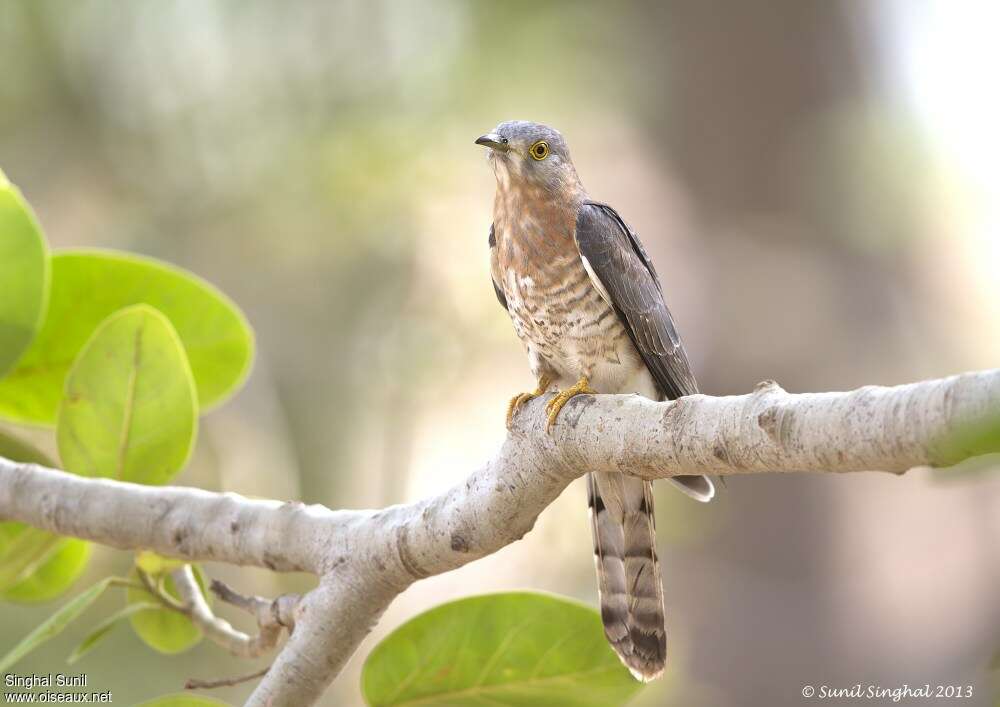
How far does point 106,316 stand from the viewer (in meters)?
2.00

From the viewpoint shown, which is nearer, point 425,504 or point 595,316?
point 425,504

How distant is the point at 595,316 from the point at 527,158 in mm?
493

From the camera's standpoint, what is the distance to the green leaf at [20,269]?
1.72 m

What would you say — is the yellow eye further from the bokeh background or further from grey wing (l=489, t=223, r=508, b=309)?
the bokeh background

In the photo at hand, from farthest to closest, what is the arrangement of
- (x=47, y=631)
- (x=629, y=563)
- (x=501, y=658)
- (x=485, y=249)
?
1. (x=485, y=249)
2. (x=629, y=563)
3. (x=501, y=658)
4. (x=47, y=631)

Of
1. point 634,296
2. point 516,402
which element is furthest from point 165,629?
point 634,296

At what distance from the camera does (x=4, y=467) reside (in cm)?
175

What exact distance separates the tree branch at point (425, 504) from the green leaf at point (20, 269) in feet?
0.84

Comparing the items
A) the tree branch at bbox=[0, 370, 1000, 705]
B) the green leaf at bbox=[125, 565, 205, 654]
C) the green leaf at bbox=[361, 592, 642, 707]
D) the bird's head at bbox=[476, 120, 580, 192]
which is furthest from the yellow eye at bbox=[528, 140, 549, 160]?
the green leaf at bbox=[125, 565, 205, 654]

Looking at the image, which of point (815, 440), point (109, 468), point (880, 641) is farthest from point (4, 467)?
point (880, 641)

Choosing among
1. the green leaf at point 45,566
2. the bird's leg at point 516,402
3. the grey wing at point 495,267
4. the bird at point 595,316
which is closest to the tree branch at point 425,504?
the bird's leg at point 516,402

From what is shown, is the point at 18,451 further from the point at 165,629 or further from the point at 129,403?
the point at 165,629

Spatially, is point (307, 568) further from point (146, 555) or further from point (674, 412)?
point (674, 412)

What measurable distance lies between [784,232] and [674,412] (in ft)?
14.1
